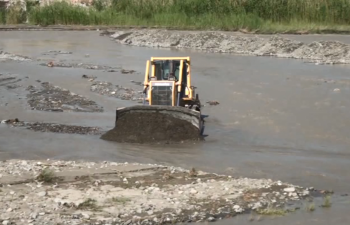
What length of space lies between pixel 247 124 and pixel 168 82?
8.69 feet

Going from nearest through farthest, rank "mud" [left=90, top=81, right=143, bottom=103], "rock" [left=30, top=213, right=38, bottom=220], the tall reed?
1. "rock" [left=30, top=213, right=38, bottom=220]
2. "mud" [left=90, top=81, right=143, bottom=103]
3. the tall reed

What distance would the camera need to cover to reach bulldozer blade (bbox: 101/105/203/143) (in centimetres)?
1386

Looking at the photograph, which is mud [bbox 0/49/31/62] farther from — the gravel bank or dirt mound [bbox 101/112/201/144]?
the gravel bank

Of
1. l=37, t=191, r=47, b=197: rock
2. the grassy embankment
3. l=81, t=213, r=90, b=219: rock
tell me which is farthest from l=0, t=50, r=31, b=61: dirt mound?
l=81, t=213, r=90, b=219: rock

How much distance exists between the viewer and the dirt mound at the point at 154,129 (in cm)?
1397

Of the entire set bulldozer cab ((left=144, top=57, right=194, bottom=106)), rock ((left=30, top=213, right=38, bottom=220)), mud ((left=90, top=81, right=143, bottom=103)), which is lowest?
mud ((left=90, top=81, right=143, bottom=103))

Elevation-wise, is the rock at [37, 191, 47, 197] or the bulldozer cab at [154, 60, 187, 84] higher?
the bulldozer cab at [154, 60, 187, 84]

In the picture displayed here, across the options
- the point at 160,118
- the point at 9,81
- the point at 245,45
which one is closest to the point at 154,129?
the point at 160,118

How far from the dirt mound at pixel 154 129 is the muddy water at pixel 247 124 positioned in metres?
0.38

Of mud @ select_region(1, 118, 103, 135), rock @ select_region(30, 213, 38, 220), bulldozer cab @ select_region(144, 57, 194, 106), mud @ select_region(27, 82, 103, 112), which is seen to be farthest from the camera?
mud @ select_region(27, 82, 103, 112)

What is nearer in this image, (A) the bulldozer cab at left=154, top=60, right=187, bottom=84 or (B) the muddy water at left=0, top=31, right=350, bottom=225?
(B) the muddy water at left=0, top=31, right=350, bottom=225

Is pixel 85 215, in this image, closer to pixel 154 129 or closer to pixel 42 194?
pixel 42 194

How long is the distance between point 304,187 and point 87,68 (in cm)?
1706

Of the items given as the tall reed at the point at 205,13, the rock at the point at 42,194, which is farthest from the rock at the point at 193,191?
the tall reed at the point at 205,13
